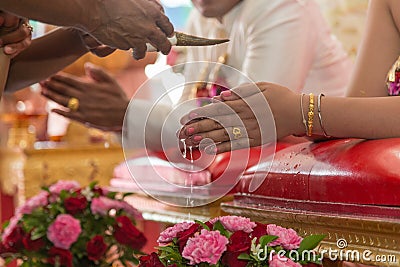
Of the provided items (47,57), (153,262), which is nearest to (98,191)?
(47,57)

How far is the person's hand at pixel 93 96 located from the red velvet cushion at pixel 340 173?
88cm

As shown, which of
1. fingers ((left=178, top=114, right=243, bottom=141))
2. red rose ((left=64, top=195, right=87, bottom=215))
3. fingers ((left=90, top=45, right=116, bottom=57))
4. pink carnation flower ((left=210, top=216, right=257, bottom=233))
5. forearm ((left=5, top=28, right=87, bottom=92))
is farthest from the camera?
red rose ((left=64, top=195, right=87, bottom=215))

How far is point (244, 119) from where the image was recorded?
1481 mm

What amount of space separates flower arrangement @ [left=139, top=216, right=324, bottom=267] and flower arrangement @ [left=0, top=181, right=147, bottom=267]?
895mm

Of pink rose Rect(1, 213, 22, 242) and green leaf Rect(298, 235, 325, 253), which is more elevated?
green leaf Rect(298, 235, 325, 253)

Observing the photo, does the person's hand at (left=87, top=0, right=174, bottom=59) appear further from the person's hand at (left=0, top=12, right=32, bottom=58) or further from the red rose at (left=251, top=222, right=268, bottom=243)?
the red rose at (left=251, top=222, right=268, bottom=243)

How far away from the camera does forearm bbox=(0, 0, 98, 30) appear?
1516 millimetres

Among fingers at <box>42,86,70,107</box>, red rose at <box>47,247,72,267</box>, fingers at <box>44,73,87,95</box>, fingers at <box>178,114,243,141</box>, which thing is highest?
fingers at <box>44,73,87,95</box>

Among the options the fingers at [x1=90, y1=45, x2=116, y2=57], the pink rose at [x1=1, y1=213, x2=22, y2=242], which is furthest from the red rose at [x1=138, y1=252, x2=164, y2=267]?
the pink rose at [x1=1, y1=213, x2=22, y2=242]

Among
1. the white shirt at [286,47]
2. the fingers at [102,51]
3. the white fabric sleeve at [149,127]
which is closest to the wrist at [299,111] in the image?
the white fabric sleeve at [149,127]

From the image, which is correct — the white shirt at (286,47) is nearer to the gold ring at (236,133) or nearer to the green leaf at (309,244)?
the gold ring at (236,133)

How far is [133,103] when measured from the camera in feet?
7.00

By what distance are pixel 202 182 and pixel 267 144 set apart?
0.43 metres

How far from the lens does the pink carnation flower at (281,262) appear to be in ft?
3.93
